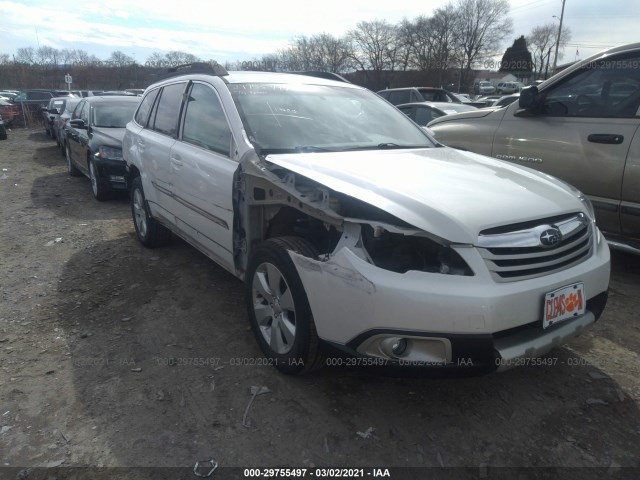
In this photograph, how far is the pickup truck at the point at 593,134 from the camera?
3.94 metres

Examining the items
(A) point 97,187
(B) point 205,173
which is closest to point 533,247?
(B) point 205,173

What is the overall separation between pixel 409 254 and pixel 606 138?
277 cm

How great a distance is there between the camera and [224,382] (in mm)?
2838

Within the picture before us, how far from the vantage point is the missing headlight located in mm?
2209

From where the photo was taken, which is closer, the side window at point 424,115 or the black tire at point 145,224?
the black tire at point 145,224

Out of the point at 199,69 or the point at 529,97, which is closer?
the point at 199,69

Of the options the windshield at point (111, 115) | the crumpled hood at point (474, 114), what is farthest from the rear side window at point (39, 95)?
the crumpled hood at point (474, 114)

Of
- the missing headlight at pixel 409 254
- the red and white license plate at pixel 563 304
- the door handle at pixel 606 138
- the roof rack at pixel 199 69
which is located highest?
the roof rack at pixel 199 69

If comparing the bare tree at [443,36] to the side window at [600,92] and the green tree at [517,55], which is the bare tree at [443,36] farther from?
the side window at [600,92]

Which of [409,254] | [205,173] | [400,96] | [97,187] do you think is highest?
[400,96]

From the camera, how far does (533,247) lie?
235 centimetres

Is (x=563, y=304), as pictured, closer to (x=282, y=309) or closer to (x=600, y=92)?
(x=282, y=309)

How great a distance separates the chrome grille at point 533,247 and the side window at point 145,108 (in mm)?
3898

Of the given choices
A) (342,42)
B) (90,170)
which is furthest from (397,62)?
(90,170)
